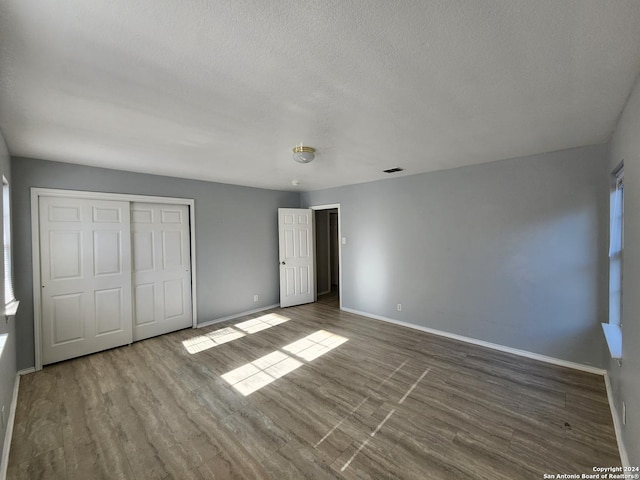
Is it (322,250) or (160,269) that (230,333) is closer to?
(160,269)

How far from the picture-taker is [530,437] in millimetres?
1906

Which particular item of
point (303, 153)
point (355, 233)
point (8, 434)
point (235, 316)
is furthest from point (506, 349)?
point (8, 434)

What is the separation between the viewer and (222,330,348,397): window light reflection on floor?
2672 mm

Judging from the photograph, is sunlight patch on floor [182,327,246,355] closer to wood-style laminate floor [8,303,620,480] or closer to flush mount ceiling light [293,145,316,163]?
wood-style laminate floor [8,303,620,480]

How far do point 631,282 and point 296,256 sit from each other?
456cm

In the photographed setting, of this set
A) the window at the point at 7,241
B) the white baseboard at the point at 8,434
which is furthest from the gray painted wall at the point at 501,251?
the window at the point at 7,241

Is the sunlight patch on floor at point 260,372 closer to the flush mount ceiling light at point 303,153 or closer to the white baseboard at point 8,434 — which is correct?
the white baseboard at point 8,434

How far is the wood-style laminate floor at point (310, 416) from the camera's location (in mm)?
1720

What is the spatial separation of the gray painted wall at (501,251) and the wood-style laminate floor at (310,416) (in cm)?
44

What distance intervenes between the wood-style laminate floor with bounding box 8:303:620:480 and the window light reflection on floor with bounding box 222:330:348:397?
2cm

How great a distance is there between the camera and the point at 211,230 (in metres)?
4.43

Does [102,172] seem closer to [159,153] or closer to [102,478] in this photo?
[159,153]

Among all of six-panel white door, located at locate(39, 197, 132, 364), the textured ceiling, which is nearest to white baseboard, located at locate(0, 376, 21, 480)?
six-panel white door, located at locate(39, 197, 132, 364)

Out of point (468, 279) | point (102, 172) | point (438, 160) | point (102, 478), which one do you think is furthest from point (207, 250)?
point (468, 279)
